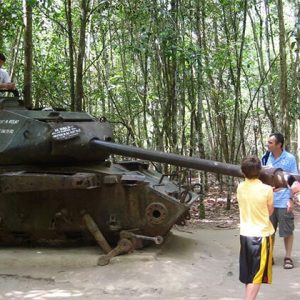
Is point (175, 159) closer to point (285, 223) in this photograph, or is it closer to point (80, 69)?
point (285, 223)

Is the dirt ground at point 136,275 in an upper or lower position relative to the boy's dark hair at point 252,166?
lower

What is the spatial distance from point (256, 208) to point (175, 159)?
1.41m

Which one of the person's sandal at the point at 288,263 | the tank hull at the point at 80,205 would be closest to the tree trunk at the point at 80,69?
the tank hull at the point at 80,205

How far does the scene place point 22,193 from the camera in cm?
659

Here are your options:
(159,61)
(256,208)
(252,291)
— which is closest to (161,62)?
(159,61)

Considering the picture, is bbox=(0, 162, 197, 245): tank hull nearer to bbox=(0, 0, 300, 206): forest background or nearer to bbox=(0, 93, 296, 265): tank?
bbox=(0, 93, 296, 265): tank

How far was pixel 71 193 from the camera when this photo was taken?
6.52 meters

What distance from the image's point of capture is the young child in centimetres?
432

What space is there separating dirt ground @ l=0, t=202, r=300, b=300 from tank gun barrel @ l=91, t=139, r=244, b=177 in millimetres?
1231

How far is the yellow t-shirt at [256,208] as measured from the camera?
437 centimetres

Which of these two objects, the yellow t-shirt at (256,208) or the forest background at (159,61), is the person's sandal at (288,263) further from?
the forest background at (159,61)

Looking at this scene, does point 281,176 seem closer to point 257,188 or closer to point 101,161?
point 257,188

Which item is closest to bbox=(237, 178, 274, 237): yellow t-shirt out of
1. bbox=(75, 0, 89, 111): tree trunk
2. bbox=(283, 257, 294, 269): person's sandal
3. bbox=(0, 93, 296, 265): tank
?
bbox=(0, 93, 296, 265): tank

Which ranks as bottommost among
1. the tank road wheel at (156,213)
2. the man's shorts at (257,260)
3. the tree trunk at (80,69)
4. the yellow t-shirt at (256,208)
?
the man's shorts at (257,260)
